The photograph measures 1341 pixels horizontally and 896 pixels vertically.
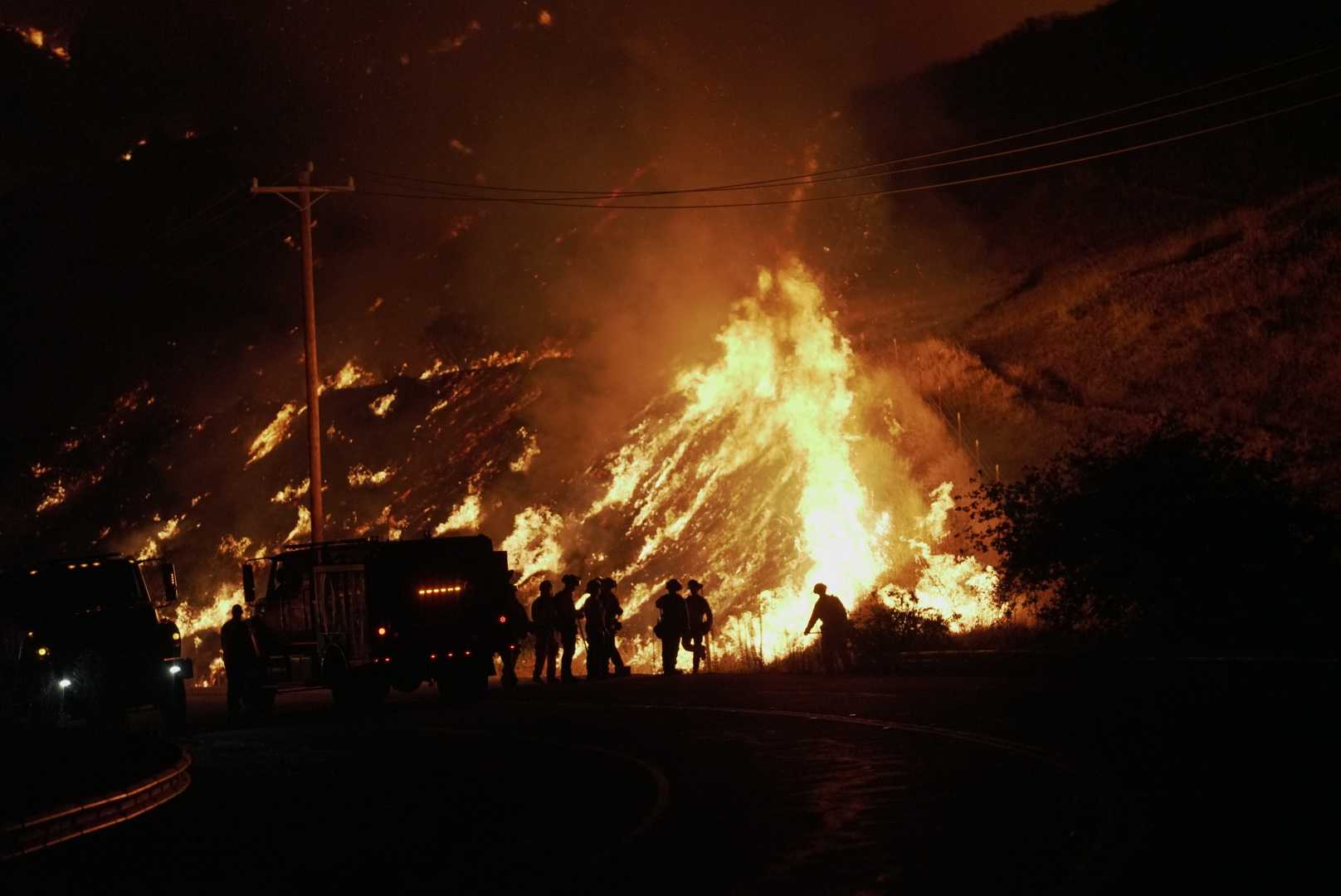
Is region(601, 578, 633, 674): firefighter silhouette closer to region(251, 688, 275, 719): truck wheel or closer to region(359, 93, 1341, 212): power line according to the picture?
region(251, 688, 275, 719): truck wheel

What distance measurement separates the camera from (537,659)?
26703 mm

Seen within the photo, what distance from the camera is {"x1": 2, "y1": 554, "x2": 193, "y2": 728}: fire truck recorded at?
72.9ft

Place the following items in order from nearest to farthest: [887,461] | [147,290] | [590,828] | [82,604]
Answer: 1. [590,828]
2. [82,604]
3. [887,461]
4. [147,290]

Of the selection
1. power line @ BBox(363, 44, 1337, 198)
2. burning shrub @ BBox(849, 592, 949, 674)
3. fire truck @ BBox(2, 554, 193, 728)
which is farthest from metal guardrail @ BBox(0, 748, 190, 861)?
power line @ BBox(363, 44, 1337, 198)

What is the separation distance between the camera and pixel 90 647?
2242 cm

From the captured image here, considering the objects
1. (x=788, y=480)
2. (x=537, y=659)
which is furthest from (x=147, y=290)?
(x=537, y=659)

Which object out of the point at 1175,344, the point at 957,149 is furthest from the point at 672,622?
the point at 957,149

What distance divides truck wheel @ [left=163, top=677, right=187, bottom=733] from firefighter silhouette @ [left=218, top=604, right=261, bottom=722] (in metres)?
1.64

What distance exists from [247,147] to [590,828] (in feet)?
270

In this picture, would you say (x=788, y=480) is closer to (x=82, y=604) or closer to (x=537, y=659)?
(x=537, y=659)

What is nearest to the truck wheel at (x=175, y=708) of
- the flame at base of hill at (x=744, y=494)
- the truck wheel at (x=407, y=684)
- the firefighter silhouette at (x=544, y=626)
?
the truck wheel at (x=407, y=684)

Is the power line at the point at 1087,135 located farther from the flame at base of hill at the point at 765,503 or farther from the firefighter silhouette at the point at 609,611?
the firefighter silhouette at the point at 609,611

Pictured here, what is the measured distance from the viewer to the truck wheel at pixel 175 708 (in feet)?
73.5

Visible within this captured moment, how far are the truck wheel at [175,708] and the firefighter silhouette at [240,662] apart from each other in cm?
164
